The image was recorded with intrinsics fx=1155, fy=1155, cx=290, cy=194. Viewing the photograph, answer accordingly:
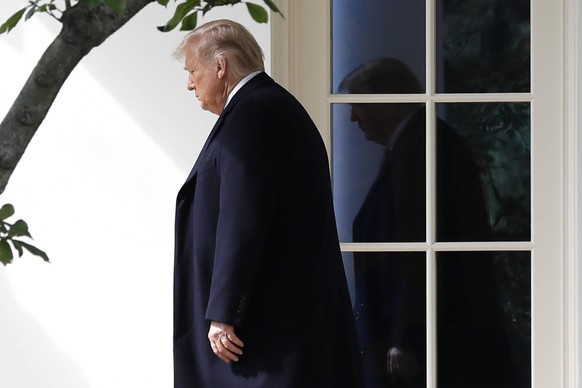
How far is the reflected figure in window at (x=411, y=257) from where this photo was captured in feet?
12.0

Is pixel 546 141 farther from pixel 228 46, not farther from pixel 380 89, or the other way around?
pixel 228 46

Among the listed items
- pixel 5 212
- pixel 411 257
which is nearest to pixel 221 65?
pixel 411 257

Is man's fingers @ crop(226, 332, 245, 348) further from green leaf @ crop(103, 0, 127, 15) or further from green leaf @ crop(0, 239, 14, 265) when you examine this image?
green leaf @ crop(103, 0, 127, 15)

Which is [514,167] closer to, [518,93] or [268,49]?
[518,93]

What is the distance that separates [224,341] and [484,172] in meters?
1.41

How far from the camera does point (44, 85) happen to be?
1.29 metres

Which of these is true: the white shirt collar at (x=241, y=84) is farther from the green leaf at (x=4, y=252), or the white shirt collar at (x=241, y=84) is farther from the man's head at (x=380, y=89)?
the green leaf at (x=4, y=252)

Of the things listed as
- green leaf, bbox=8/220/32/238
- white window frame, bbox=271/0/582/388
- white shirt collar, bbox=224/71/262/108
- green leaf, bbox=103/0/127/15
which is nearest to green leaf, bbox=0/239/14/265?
green leaf, bbox=8/220/32/238

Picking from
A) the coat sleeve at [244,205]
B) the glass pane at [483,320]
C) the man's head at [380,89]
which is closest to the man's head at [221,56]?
the coat sleeve at [244,205]

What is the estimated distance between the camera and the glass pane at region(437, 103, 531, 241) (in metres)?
3.65

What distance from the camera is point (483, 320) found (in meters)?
3.69

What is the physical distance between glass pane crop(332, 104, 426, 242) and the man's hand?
116cm

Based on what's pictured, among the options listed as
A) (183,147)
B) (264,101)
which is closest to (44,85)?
(264,101)

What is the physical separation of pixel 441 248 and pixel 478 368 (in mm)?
407
